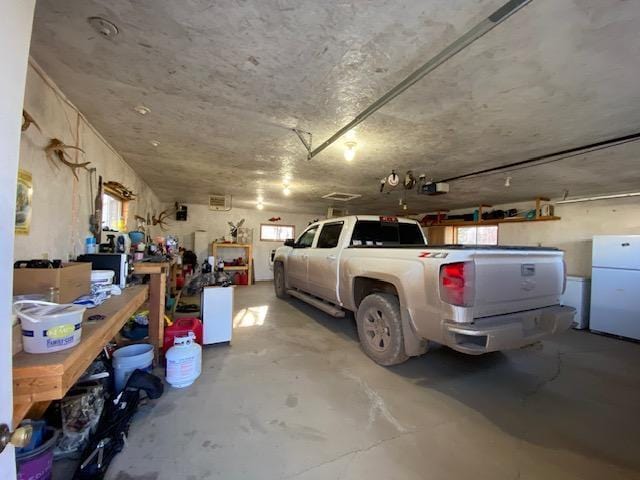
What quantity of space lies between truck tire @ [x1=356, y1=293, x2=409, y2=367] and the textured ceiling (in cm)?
184

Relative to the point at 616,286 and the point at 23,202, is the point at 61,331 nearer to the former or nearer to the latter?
the point at 23,202

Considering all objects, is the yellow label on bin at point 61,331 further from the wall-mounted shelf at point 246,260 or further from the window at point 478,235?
the window at point 478,235

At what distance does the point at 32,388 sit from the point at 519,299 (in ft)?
9.97

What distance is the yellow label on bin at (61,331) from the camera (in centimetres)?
102

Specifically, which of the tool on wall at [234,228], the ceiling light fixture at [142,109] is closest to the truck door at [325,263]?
the ceiling light fixture at [142,109]

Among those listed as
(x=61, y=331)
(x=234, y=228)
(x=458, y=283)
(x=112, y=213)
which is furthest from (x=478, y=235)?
(x=61, y=331)

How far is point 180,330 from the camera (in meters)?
2.86

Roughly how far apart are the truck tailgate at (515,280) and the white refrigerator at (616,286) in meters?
3.07

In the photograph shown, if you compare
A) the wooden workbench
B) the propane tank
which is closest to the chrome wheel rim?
the propane tank

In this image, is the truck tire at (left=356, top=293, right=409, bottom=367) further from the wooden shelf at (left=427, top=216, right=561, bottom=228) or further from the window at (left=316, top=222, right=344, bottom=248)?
the wooden shelf at (left=427, top=216, right=561, bottom=228)

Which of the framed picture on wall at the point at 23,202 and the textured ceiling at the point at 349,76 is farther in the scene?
the framed picture on wall at the point at 23,202

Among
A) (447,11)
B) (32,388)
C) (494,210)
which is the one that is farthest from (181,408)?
(494,210)

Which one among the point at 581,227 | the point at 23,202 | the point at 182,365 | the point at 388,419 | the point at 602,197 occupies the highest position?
the point at 602,197

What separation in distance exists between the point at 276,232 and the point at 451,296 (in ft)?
26.9
